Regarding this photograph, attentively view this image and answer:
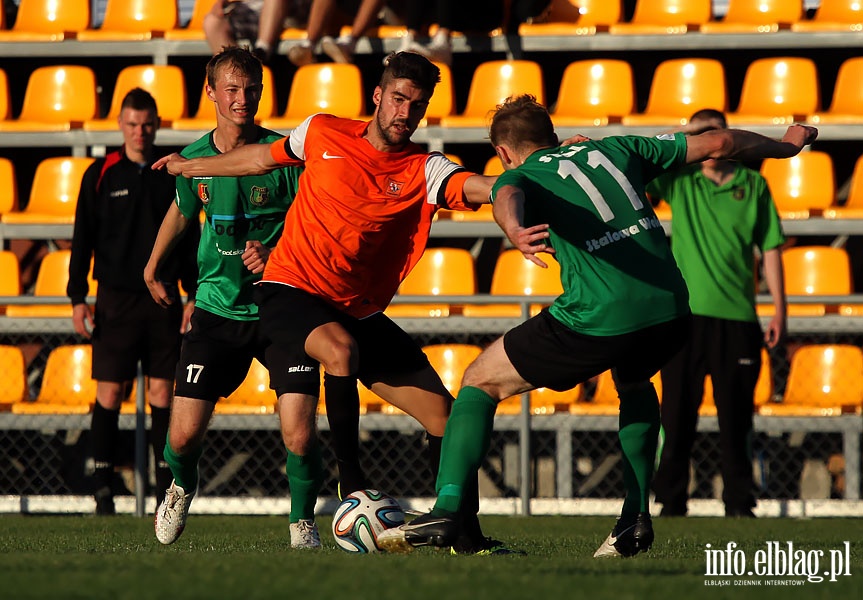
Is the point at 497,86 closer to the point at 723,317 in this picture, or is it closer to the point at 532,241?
the point at 723,317

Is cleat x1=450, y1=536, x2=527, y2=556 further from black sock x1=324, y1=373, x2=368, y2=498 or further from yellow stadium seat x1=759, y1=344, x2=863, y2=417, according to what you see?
yellow stadium seat x1=759, y1=344, x2=863, y2=417

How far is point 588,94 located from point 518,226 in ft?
23.6

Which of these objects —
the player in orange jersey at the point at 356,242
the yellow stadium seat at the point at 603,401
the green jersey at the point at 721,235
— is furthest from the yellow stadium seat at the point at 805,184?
the player in orange jersey at the point at 356,242

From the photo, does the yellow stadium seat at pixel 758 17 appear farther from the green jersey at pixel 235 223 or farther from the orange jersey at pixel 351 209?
the orange jersey at pixel 351 209

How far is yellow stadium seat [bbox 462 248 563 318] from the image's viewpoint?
1001 cm

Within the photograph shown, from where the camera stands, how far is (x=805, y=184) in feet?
35.4

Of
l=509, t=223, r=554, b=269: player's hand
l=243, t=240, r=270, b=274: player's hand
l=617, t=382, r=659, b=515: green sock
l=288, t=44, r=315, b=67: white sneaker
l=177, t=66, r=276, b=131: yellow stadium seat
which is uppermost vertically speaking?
l=288, t=44, r=315, b=67: white sneaker

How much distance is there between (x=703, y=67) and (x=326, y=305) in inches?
261

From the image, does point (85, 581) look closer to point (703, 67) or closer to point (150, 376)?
point (150, 376)

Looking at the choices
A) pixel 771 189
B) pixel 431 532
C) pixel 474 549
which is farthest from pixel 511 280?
pixel 431 532

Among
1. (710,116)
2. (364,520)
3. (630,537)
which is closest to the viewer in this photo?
(630,537)

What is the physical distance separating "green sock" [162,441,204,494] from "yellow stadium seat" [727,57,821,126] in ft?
20.5

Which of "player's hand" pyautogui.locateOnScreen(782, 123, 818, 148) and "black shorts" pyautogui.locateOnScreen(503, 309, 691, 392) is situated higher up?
"player's hand" pyautogui.locateOnScreen(782, 123, 818, 148)

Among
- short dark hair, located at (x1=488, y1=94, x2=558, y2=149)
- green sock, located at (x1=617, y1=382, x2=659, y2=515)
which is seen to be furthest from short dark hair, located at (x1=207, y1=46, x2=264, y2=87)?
green sock, located at (x1=617, y1=382, x2=659, y2=515)
